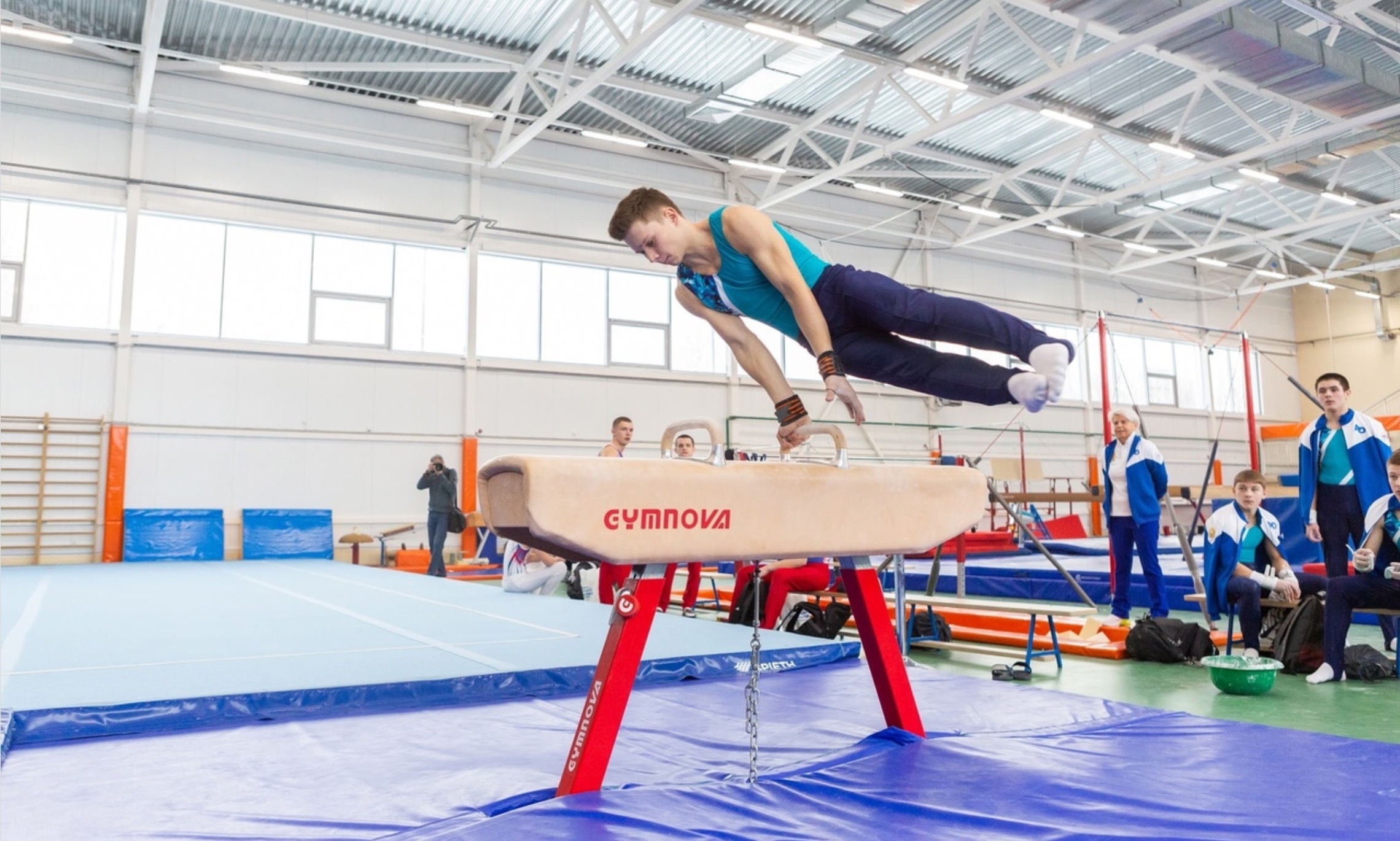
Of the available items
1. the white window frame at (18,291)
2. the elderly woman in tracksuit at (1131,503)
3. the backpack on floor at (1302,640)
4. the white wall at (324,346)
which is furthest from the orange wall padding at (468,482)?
the backpack on floor at (1302,640)

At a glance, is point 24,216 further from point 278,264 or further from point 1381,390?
point 1381,390

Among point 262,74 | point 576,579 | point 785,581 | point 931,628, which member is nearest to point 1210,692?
point 931,628

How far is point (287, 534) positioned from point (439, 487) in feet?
7.88

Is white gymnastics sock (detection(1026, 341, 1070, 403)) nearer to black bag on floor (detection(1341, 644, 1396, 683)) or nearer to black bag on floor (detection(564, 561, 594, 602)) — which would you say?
black bag on floor (detection(1341, 644, 1396, 683))

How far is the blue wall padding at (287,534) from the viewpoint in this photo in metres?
12.3

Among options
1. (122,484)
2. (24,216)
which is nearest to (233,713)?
(122,484)

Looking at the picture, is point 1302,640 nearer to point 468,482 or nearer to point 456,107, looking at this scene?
point 456,107

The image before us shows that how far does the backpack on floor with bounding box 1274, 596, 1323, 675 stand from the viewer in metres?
5.30

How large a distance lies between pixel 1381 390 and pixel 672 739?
23.9m

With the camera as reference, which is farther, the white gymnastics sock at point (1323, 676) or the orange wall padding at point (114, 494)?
the orange wall padding at point (114, 494)

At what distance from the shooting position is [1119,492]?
6887 mm

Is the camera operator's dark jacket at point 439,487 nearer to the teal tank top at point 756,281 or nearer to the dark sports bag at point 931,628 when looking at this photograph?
the dark sports bag at point 931,628

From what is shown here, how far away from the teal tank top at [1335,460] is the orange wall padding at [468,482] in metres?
10.5

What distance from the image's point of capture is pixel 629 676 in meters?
2.59
